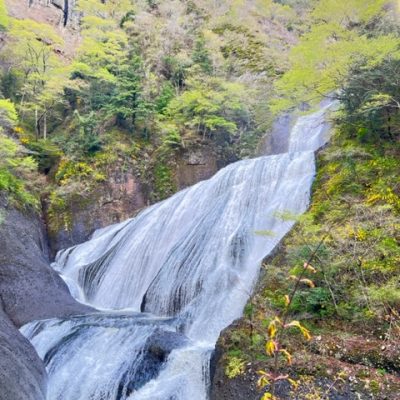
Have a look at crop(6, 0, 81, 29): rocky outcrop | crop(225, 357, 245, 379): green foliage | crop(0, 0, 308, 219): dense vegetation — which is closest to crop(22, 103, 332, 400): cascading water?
crop(225, 357, 245, 379): green foliage

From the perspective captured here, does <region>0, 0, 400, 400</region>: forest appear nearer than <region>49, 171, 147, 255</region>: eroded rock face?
Yes

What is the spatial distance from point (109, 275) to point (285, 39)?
31.7 m

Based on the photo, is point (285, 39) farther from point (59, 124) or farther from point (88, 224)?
point (88, 224)

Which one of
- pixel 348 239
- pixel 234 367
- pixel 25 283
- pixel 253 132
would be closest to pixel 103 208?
pixel 25 283

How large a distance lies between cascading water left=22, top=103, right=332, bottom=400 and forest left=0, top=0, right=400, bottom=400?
115 cm

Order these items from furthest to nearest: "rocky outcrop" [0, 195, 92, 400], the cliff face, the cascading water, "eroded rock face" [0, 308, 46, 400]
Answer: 1. the cliff face
2. the cascading water
3. "rocky outcrop" [0, 195, 92, 400]
4. "eroded rock face" [0, 308, 46, 400]

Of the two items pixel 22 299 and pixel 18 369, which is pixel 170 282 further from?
pixel 18 369

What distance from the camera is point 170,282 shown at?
1266 cm

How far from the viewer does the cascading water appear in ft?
28.8

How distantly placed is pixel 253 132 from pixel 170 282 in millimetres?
14381

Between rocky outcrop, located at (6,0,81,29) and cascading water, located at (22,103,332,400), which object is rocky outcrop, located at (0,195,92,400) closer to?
cascading water, located at (22,103,332,400)

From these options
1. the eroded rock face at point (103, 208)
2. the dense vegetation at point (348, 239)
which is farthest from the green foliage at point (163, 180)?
the dense vegetation at point (348, 239)

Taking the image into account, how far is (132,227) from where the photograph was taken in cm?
1803

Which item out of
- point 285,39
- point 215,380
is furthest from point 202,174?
point 285,39
